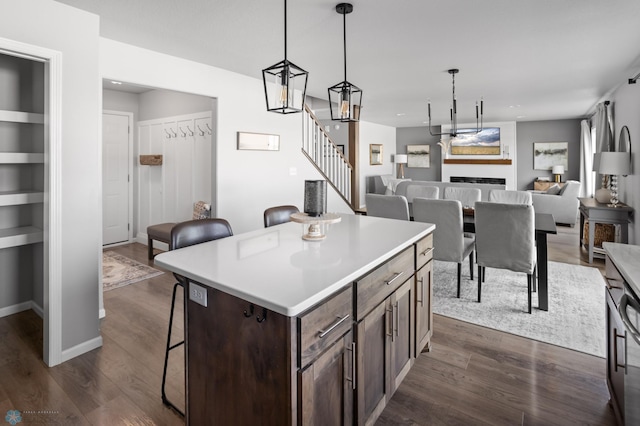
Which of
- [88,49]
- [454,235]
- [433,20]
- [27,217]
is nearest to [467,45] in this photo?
[433,20]

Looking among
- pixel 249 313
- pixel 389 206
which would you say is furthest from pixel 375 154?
pixel 249 313

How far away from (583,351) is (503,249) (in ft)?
3.41

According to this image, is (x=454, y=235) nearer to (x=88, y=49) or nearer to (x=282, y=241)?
(x=282, y=241)

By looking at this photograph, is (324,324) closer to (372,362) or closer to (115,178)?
(372,362)

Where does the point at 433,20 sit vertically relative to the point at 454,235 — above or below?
above

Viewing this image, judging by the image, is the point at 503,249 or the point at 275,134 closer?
the point at 503,249

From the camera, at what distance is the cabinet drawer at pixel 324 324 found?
3.90 feet

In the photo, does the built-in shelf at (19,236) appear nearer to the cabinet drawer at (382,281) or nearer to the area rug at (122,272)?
the area rug at (122,272)

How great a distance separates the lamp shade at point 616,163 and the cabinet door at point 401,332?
4.27 meters

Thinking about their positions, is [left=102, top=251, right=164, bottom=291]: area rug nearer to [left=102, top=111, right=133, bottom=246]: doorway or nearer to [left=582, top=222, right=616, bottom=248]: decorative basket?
[left=102, top=111, right=133, bottom=246]: doorway

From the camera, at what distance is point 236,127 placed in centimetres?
443

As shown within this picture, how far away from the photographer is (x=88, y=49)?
2.55 metres

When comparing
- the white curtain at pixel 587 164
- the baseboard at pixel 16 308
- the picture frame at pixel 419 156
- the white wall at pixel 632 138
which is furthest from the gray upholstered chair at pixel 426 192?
the picture frame at pixel 419 156

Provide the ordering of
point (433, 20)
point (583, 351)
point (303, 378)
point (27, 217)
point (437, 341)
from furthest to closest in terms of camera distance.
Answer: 1. point (27, 217)
2. point (433, 20)
3. point (437, 341)
4. point (583, 351)
5. point (303, 378)
